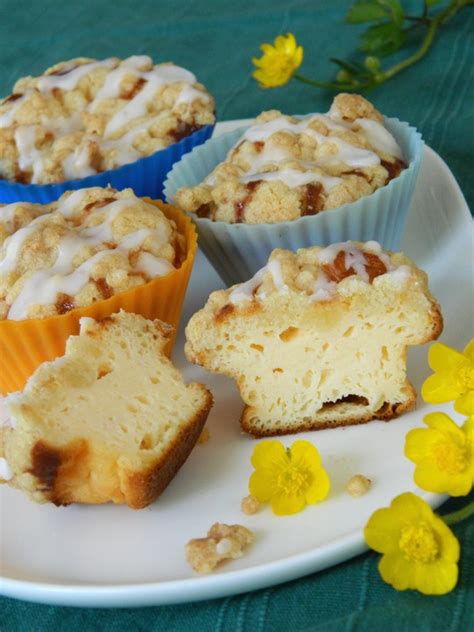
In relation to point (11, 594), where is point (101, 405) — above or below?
above

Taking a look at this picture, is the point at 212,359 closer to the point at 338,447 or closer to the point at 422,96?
the point at 338,447

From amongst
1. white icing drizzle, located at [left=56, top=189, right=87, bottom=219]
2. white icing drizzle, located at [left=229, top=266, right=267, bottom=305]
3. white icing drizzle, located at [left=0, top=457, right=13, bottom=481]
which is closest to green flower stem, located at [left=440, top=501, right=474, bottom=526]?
white icing drizzle, located at [left=229, top=266, right=267, bottom=305]

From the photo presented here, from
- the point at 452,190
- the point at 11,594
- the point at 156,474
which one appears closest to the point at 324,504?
the point at 156,474

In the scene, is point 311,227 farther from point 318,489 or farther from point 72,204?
point 318,489

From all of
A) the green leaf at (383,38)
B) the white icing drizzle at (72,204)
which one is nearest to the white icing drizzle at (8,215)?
the white icing drizzle at (72,204)

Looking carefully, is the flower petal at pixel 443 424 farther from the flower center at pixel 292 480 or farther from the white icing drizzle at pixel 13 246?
the white icing drizzle at pixel 13 246

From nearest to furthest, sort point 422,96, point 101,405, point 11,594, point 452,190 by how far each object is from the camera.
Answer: point 11,594 → point 101,405 → point 452,190 → point 422,96
